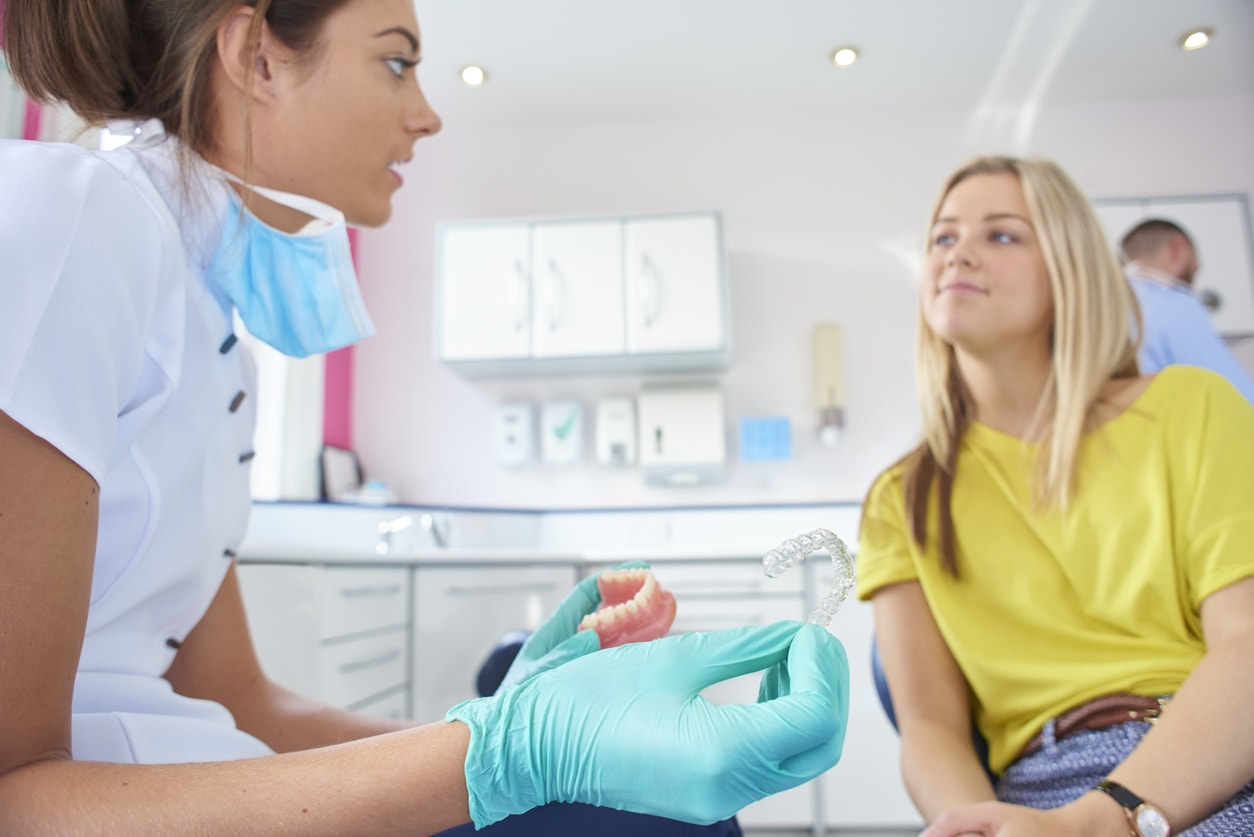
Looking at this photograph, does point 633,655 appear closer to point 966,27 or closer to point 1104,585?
point 1104,585

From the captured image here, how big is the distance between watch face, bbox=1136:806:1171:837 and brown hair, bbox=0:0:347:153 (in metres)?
1.08

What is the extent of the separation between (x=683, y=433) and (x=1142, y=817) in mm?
2801

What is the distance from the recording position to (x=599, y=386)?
377cm

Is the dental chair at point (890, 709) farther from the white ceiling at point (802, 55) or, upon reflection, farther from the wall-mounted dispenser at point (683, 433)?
the white ceiling at point (802, 55)

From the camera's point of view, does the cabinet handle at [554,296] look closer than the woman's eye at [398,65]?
No

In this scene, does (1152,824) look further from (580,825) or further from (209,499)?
(209,499)

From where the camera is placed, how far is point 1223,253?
11.9 ft

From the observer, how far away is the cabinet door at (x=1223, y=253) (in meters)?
3.60

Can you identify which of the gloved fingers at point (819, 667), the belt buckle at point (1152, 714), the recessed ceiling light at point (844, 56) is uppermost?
the recessed ceiling light at point (844, 56)

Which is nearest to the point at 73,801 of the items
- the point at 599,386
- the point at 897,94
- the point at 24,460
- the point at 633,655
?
the point at 24,460

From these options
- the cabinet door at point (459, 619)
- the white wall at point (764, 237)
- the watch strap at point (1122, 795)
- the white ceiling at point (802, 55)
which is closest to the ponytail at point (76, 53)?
the watch strap at point (1122, 795)

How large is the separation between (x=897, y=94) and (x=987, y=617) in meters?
3.23

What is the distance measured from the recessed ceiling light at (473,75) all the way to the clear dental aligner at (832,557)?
10.9 feet

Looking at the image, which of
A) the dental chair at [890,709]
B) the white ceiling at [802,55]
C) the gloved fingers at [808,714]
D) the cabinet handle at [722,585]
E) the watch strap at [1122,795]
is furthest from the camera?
the white ceiling at [802,55]
